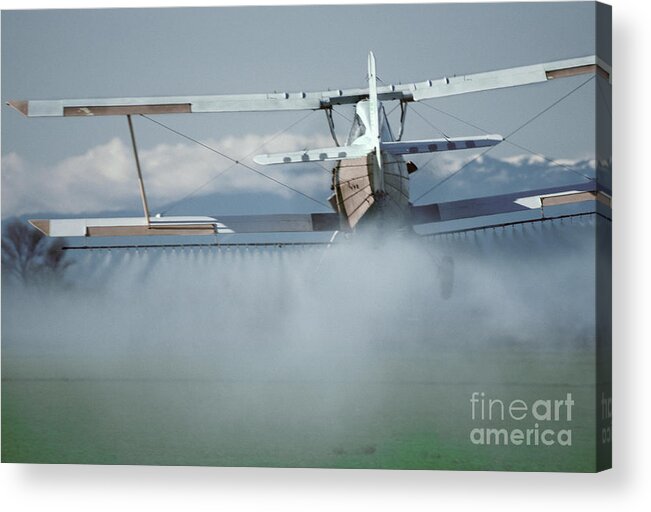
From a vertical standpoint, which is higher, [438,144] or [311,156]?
[438,144]

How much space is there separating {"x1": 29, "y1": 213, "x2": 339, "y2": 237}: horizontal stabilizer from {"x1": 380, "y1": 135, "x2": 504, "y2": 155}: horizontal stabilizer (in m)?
0.69

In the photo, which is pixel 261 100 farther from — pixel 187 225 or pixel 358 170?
pixel 187 225

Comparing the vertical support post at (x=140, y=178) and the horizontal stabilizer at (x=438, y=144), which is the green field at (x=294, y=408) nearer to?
the vertical support post at (x=140, y=178)

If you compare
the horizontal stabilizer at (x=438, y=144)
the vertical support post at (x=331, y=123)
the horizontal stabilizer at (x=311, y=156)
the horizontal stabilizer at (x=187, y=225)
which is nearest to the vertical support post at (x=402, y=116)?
the horizontal stabilizer at (x=438, y=144)

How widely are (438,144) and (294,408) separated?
6.31ft

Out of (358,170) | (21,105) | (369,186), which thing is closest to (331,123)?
(358,170)

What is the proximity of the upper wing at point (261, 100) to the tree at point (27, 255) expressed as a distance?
0.77m

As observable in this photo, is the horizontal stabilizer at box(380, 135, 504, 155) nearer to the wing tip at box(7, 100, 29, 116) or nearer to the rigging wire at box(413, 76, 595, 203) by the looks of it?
the rigging wire at box(413, 76, 595, 203)

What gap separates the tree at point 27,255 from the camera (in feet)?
26.8

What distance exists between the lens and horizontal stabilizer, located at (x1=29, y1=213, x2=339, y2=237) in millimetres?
8211

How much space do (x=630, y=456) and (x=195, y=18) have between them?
3.91m

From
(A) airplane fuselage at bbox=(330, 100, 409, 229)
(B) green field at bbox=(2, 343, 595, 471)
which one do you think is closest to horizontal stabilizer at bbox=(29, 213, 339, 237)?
(A) airplane fuselage at bbox=(330, 100, 409, 229)

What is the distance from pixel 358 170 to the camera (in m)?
8.05

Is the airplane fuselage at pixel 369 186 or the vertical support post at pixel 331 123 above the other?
the vertical support post at pixel 331 123
